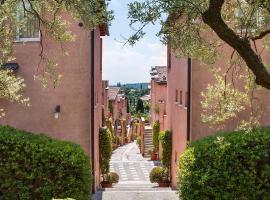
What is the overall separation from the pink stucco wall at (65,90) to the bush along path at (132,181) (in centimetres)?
214

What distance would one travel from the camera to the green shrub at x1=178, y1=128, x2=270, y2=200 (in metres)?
13.1

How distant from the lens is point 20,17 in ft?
45.0

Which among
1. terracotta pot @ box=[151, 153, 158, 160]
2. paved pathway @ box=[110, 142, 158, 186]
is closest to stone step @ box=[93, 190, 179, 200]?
paved pathway @ box=[110, 142, 158, 186]

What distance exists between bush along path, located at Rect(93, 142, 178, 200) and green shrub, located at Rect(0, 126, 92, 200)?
14.0 ft

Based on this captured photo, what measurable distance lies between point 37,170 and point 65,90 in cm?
471

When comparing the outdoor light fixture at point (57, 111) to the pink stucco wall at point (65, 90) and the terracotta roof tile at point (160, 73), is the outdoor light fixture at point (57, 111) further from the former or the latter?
the terracotta roof tile at point (160, 73)

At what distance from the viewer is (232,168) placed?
13172mm

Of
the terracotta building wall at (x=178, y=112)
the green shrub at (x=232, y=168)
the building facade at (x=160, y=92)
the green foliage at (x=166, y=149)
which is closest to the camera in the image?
the green shrub at (x=232, y=168)

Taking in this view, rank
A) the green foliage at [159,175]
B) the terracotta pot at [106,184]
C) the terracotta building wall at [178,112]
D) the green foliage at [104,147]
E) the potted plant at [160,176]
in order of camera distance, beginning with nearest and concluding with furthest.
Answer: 1. the terracotta building wall at [178,112]
2. the green foliage at [104,147]
3. the terracotta pot at [106,184]
4. the potted plant at [160,176]
5. the green foliage at [159,175]

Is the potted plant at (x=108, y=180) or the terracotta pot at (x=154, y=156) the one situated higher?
the potted plant at (x=108, y=180)

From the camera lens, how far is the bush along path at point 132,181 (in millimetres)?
18125

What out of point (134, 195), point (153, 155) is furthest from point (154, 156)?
point (134, 195)

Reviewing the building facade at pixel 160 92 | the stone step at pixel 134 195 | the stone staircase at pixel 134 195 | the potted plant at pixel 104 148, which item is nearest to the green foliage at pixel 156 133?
the building facade at pixel 160 92

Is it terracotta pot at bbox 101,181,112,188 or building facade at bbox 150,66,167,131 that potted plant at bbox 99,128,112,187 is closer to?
terracotta pot at bbox 101,181,112,188
